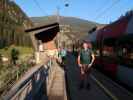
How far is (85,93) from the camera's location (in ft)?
54.9

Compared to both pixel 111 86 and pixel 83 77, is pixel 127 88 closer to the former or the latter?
pixel 111 86

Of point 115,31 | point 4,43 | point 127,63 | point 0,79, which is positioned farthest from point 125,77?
point 4,43

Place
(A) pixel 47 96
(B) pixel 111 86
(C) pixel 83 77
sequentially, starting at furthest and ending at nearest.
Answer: (B) pixel 111 86 < (C) pixel 83 77 < (A) pixel 47 96

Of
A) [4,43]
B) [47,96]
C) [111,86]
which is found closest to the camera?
[47,96]

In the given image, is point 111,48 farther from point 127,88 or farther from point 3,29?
point 3,29

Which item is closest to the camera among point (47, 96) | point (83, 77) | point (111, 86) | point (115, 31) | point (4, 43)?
point (47, 96)

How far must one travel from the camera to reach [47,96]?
13.8 meters

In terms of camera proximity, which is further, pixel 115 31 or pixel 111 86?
pixel 115 31

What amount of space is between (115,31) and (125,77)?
4.87 m

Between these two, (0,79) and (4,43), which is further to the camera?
(4,43)

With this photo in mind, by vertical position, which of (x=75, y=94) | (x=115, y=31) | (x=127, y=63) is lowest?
(x=75, y=94)

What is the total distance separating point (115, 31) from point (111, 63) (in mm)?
1717

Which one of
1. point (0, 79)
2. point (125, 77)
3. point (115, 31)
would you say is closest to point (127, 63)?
point (125, 77)

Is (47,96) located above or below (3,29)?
below
